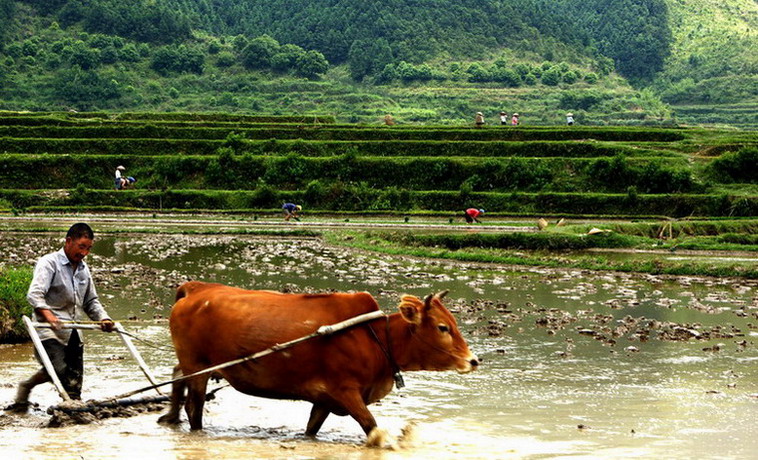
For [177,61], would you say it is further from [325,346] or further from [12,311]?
[325,346]

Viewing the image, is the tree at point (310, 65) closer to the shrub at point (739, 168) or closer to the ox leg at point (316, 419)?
the shrub at point (739, 168)

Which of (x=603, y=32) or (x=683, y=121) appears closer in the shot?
(x=683, y=121)

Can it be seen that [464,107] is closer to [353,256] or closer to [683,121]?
[683,121]

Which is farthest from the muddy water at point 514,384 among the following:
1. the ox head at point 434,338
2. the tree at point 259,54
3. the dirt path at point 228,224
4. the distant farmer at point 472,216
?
the tree at point 259,54

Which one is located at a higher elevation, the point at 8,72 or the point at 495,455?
the point at 8,72

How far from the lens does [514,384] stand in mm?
10961

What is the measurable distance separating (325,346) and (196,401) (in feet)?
4.71

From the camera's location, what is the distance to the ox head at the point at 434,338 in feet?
26.6

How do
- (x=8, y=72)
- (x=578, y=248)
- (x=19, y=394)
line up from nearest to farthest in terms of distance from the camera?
(x=19, y=394) → (x=578, y=248) → (x=8, y=72)

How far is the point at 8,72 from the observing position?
103 m

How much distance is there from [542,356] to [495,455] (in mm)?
4814

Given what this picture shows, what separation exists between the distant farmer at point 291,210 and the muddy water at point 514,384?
16.6 m

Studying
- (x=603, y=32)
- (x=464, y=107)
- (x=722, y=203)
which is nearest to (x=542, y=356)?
(x=722, y=203)

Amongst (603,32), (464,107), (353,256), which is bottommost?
(353,256)
